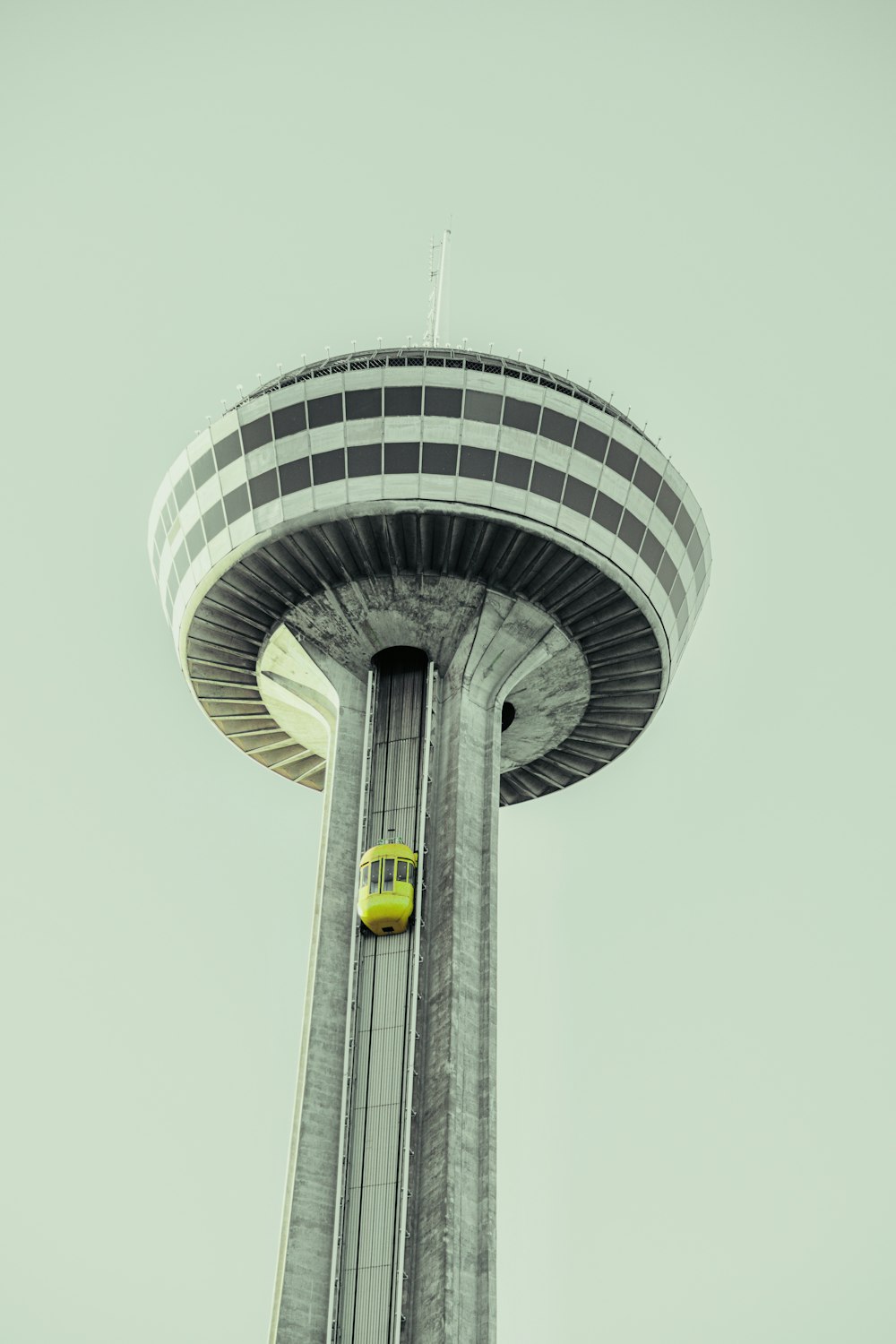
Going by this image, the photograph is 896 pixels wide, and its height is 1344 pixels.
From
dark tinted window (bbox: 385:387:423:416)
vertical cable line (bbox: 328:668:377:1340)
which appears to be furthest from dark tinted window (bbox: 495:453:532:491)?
vertical cable line (bbox: 328:668:377:1340)

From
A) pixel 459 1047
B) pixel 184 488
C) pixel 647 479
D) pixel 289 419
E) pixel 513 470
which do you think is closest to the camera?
pixel 459 1047

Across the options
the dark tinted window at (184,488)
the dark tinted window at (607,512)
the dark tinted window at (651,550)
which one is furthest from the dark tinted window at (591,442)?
the dark tinted window at (184,488)

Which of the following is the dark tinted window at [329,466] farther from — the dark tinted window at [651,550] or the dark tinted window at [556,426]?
the dark tinted window at [651,550]

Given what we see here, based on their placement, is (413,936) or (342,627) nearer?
(413,936)

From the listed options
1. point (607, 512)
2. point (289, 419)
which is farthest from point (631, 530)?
point (289, 419)

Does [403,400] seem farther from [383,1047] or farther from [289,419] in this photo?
[383,1047]

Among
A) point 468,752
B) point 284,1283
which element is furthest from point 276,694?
point 284,1283

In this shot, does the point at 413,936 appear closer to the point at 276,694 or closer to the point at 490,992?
the point at 490,992
